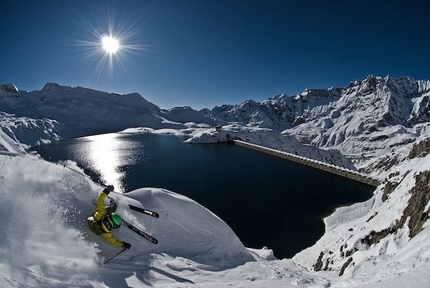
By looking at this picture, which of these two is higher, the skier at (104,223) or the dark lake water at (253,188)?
the dark lake water at (253,188)

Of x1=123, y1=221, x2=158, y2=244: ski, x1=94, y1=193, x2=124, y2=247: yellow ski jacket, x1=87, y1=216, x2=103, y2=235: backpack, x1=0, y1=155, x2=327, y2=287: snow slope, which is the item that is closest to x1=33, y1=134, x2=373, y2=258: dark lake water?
x1=0, y1=155, x2=327, y2=287: snow slope

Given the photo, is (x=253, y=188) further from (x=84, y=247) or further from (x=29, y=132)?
(x=29, y=132)

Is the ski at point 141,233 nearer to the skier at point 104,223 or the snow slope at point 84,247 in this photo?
the snow slope at point 84,247

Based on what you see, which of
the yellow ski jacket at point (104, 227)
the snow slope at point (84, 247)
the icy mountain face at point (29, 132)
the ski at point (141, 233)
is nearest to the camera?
the snow slope at point (84, 247)

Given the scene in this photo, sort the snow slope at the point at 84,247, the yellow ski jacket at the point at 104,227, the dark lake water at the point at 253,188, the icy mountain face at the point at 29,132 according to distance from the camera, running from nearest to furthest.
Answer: the snow slope at the point at 84,247, the yellow ski jacket at the point at 104,227, the dark lake water at the point at 253,188, the icy mountain face at the point at 29,132

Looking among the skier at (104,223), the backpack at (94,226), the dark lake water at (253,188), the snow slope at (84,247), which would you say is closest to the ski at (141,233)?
the snow slope at (84,247)

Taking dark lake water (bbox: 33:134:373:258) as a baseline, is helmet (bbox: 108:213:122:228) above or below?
below

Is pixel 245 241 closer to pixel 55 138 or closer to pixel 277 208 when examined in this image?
pixel 277 208

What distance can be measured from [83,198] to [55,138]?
18374 cm

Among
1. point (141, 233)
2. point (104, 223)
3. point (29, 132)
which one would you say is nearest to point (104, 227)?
point (104, 223)

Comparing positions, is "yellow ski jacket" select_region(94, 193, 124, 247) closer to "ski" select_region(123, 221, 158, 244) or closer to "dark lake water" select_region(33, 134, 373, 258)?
"ski" select_region(123, 221, 158, 244)

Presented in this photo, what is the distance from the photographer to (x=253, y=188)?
54.0 metres

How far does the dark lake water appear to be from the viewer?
34219mm

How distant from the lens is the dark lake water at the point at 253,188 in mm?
34219
